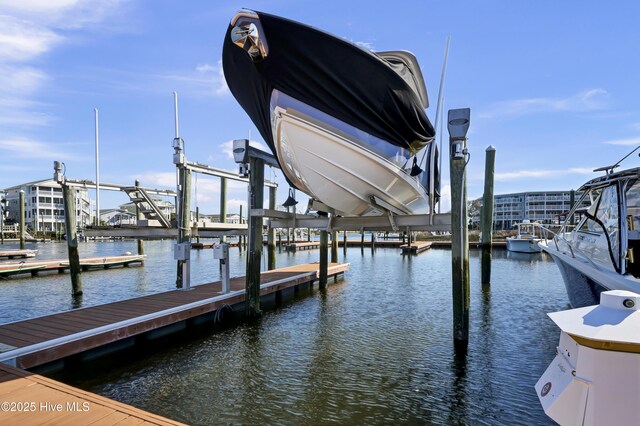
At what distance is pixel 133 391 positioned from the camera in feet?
17.9

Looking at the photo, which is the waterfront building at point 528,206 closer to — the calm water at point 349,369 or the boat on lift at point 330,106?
the calm water at point 349,369

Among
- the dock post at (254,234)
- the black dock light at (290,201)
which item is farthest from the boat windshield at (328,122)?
the black dock light at (290,201)

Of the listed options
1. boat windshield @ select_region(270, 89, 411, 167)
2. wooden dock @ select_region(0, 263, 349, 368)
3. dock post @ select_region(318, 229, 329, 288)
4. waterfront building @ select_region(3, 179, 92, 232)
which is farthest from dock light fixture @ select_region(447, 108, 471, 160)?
waterfront building @ select_region(3, 179, 92, 232)

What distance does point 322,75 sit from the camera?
267 inches

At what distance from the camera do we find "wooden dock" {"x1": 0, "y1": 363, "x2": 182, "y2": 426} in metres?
3.39

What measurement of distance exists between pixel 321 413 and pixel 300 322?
460 cm

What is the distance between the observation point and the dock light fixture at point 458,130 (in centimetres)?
683

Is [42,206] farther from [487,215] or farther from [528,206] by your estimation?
[528,206]

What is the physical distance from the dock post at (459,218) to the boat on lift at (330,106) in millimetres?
1101

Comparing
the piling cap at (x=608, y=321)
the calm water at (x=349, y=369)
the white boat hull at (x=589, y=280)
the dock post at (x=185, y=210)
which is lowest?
the calm water at (x=349, y=369)

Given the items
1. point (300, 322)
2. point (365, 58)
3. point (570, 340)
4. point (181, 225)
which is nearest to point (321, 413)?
point (570, 340)

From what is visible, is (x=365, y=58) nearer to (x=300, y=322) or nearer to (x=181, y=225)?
(x=300, y=322)

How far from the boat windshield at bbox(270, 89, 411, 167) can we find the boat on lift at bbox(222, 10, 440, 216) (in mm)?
19

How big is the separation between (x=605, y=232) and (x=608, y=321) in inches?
197
